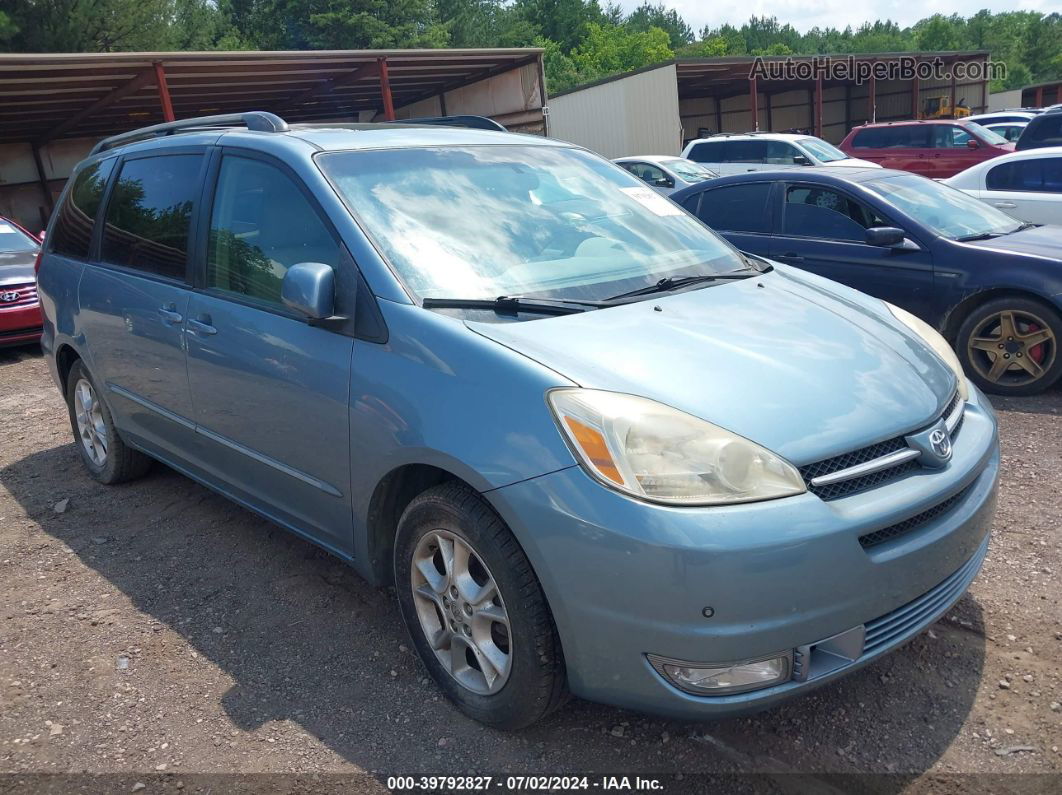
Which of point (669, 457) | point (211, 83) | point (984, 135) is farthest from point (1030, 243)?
point (211, 83)

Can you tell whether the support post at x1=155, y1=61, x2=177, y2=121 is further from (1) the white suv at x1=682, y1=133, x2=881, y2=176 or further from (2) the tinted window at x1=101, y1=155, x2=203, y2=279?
(2) the tinted window at x1=101, y1=155, x2=203, y2=279

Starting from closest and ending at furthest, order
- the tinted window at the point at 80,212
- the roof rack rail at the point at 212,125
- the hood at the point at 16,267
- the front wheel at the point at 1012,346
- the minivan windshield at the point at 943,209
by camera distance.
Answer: the roof rack rail at the point at 212,125 < the tinted window at the point at 80,212 < the front wheel at the point at 1012,346 < the minivan windshield at the point at 943,209 < the hood at the point at 16,267

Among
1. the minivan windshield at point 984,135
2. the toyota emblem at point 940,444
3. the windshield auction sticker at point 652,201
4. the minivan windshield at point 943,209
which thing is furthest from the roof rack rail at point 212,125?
the minivan windshield at point 984,135

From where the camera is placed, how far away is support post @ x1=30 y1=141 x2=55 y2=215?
72.1ft

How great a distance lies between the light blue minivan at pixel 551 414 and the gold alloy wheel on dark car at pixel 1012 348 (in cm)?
287

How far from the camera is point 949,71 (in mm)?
33469

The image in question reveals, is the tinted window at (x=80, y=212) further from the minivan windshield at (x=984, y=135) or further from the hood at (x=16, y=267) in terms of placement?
the minivan windshield at (x=984, y=135)

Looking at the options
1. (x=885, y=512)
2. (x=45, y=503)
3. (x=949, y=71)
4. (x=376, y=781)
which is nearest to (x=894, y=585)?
(x=885, y=512)

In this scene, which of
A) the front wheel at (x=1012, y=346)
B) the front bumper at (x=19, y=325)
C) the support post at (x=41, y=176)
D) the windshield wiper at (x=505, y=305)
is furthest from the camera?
the support post at (x=41, y=176)

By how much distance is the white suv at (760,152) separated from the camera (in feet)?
51.5

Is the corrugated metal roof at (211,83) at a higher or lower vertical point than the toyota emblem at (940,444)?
higher

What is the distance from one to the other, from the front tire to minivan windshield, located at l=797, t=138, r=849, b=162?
49.0ft

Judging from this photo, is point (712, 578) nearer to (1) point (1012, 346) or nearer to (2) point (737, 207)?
(1) point (1012, 346)

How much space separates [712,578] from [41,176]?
2484 cm
